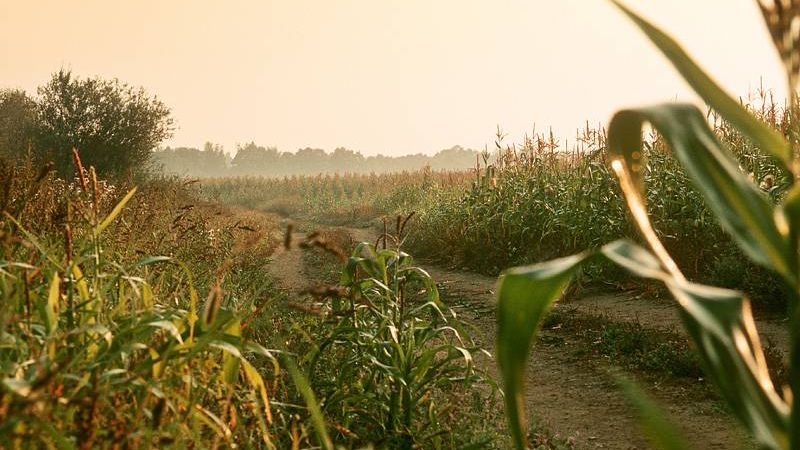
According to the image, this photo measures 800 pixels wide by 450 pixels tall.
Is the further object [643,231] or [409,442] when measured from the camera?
[409,442]

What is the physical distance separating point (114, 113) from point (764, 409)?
20901 millimetres

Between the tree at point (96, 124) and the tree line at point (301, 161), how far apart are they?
116 m

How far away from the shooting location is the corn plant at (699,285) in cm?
97

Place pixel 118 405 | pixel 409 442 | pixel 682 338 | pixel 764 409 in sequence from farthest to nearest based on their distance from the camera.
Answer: pixel 682 338, pixel 409 442, pixel 118 405, pixel 764 409

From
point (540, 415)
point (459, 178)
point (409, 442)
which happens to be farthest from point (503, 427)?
point (459, 178)

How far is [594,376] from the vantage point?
5.14m

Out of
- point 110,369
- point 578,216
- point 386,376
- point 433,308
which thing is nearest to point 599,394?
point 433,308

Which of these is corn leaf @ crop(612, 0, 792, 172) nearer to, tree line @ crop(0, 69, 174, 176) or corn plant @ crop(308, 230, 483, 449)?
corn plant @ crop(308, 230, 483, 449)

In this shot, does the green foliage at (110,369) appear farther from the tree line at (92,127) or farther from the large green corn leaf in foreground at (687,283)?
the tree line at (92,127)

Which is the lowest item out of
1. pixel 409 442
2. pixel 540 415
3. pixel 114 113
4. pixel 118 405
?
pixel 540 415

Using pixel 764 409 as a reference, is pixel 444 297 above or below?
below

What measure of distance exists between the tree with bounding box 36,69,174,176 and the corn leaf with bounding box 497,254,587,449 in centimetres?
1924

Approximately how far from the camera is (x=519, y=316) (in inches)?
40.5

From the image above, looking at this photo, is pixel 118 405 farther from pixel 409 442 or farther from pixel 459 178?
pixel 459 178
